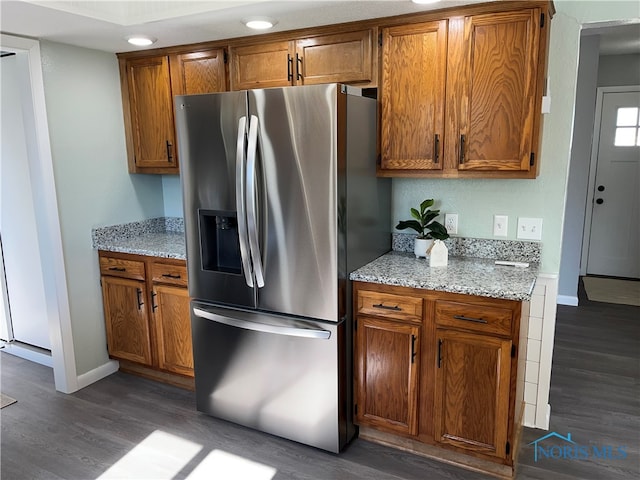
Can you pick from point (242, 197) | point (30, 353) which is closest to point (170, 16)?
point (242, 197)

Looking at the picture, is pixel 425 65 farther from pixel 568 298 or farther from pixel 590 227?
pixel 590 227

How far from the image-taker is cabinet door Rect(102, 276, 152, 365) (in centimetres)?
305

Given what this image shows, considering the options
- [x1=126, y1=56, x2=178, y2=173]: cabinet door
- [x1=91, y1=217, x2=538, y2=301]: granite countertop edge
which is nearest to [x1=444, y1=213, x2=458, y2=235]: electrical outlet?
[x1=91, y1=217, x2=538, y2=301]: granite countertop edge

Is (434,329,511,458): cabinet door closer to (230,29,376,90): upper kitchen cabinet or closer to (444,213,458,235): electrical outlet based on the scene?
(444,213,458,235): electrical outlet

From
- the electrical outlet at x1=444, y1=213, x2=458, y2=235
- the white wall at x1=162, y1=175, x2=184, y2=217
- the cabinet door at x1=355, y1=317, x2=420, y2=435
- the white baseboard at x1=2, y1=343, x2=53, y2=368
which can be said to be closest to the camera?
the cabinet door at x1=355, y1=317, x2=420, y2=435

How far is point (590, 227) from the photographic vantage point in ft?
18.1

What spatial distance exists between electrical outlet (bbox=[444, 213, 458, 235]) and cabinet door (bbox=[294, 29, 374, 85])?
2.87 feet

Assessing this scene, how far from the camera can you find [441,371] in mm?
2191

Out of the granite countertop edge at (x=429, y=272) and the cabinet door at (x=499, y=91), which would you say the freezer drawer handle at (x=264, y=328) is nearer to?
the granite countertop edge at (x=429, y=272)

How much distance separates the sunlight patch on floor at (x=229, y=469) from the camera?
223cm

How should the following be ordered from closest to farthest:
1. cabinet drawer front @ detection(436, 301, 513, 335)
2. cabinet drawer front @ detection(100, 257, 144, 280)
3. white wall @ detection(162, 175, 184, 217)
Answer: cabinet drawer front @ detection(436, 301, 513, 335) → cabinet drawer front @ detection(100, 257, 144, 280) → white wall @ detection(162, 175, 184, 217)

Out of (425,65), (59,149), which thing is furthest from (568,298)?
(59,149)

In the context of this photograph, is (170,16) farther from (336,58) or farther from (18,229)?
(18,229)

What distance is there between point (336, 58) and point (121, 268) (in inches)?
74.5
